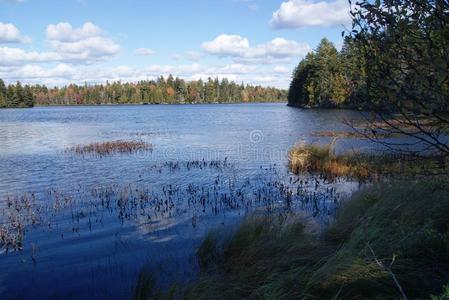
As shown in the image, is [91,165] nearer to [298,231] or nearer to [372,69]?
[298,231]

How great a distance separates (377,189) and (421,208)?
3.25 meters

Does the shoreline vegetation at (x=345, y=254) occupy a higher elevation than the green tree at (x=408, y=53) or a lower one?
lower

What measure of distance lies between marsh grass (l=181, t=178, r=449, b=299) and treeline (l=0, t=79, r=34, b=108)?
169422 millimetres

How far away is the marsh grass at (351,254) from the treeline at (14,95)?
169m

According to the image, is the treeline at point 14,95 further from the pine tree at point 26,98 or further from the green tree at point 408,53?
the green tree at point 408,53

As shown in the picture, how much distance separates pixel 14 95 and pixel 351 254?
17621 cm

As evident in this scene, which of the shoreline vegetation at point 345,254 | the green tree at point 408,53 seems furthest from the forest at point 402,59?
the shoreline vegetation at point 345,254

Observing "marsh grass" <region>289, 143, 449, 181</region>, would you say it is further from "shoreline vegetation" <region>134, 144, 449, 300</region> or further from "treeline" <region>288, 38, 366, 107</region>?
"treeline" <region>288, 38, 366, 107</region>

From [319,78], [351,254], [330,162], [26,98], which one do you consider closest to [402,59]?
[351,254]

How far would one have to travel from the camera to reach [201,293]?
750cm

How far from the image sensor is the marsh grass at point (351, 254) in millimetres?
6621

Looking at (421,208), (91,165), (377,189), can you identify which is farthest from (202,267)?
(91,165)

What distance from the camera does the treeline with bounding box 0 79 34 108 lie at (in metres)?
159

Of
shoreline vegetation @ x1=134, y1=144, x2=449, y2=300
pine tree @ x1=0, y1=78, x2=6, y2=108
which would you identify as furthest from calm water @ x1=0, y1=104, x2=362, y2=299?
pine tree @ x1=0, y1=78, x2=6, y2=108
